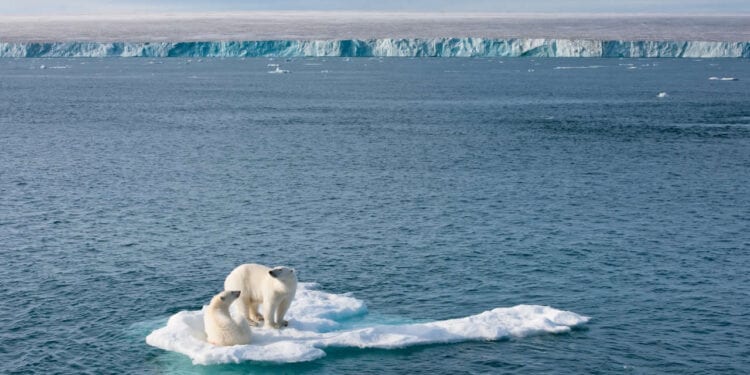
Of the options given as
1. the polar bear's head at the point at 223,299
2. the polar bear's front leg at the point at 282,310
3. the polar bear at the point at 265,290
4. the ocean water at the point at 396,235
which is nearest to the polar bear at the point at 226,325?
the polar bear's head at the point at 223,299

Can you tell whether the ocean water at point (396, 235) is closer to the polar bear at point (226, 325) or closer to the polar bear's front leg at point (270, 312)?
the polar bear at point (226, 325)

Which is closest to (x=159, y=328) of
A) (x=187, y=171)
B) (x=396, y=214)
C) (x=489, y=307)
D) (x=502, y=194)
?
(x=489, y=307)

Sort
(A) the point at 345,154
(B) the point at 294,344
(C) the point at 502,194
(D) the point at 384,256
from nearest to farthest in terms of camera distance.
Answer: (B) the point at 294,344 < (D) the point at 384,256 < (C) the point at 502,194 < (A) the point at 345,154

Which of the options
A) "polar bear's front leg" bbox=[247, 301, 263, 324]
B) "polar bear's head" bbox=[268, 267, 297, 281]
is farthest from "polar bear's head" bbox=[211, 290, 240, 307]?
"polar bear's front leg" bbox=[247, 301, 263, 324]

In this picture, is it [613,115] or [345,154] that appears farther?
[613,115]

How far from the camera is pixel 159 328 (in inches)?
1400

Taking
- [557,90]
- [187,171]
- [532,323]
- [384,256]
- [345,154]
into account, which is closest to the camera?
[532,323]

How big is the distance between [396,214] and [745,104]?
104 metres

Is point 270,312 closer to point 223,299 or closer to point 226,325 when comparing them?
point 226,325

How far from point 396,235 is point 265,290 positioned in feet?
67.9

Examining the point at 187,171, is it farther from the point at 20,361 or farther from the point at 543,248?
the point at 20,361

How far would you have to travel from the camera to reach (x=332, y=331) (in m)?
33.9

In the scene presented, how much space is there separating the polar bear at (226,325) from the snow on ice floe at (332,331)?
14.0 inches

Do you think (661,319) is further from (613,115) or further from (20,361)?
(613,115)
